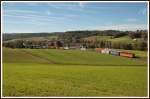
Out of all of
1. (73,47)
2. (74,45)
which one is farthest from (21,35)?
(73,47)

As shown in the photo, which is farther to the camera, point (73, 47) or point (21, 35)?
point (73, 47)

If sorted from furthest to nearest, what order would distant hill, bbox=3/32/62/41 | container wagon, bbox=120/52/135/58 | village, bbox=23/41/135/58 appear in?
1. container wagon, bbox=120/52/135/58
2. village, bbox=23/41/135/58
3. distant hill, bbox=3/32/62/41

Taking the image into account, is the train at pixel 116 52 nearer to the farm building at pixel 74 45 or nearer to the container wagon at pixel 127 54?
the container wagon at pixel 127 54

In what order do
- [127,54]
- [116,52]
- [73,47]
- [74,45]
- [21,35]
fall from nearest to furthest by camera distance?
[21,35] → [74,45] → [73,47] → [127,54] → [116,52]

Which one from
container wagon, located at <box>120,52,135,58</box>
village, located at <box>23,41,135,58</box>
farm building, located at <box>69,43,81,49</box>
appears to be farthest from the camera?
container wagon, located at <box>120,52,135,58</box>

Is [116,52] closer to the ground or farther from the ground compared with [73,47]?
closer to the ground

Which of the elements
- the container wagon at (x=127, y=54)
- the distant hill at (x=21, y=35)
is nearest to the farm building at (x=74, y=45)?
the distant hill at (x=21, y=35)

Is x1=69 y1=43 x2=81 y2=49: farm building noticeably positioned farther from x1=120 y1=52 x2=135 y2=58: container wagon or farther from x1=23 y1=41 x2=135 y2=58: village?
x1=120 y1=52 x2=135 y2=58: container wagon

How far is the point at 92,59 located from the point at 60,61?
151 centimetres

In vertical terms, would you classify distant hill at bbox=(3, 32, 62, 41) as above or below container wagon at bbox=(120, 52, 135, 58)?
above

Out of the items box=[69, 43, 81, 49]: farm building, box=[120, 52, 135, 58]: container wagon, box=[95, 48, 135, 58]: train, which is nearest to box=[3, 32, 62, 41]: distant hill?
box=[69, 43, 81, 49]: farm building

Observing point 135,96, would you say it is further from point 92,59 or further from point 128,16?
point 92,59

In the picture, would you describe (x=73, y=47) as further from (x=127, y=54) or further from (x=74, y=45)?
(x=127, y=54)

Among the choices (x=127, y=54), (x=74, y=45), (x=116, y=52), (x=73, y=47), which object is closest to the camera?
(x=74, y=45)
